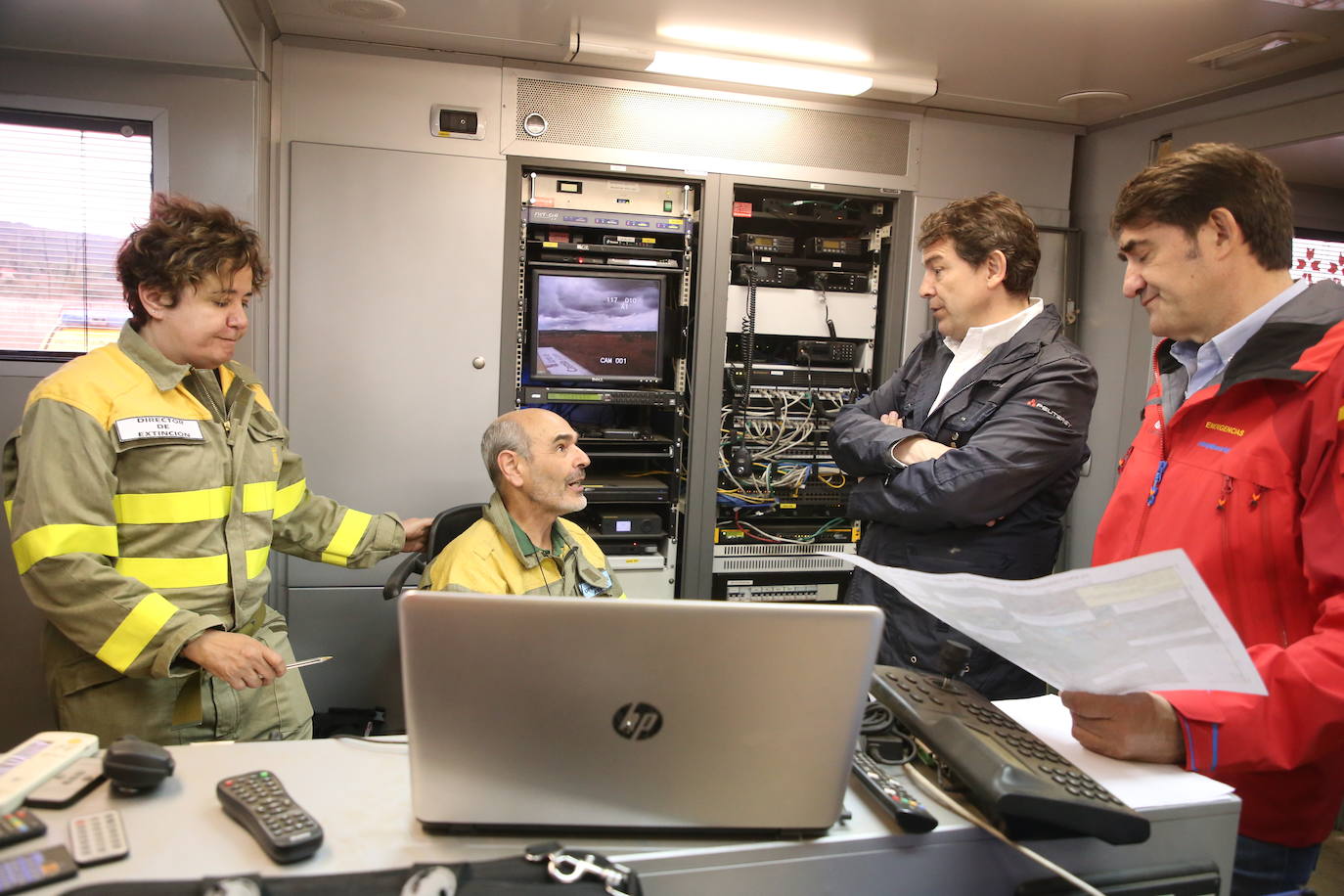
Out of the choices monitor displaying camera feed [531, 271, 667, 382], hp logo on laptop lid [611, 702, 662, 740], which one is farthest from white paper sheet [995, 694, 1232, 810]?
monitor displaying camera feed [531, 271, 667, 382]

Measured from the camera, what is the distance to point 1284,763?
1.00m

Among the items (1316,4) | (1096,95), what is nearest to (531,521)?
(1316,4)

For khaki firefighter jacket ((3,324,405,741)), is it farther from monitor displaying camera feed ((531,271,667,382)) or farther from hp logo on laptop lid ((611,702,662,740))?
monitor displaying camera feed ((531,271,667,382))

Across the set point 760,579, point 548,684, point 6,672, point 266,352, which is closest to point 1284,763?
point 548,684

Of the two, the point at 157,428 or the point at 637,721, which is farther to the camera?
the point at 157,428

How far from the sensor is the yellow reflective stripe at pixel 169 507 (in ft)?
5.25

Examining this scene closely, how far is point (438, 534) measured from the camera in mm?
2344

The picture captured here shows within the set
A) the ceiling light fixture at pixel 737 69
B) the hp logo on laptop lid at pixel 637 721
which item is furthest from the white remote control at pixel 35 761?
the ceiling light fixture at pixel 737 69

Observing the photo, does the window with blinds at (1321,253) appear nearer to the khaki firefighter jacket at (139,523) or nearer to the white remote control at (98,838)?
the khaki firefighter jacket at (139,523)

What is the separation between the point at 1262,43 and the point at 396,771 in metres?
3.01

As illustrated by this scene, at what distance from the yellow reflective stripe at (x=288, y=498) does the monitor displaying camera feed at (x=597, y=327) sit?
118 cm

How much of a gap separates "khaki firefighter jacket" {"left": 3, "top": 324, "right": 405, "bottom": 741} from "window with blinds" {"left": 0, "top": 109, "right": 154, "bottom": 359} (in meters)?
1.20

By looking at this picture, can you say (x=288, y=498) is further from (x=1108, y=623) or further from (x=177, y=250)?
(x=1108, y=623)

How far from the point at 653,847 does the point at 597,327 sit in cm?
236
